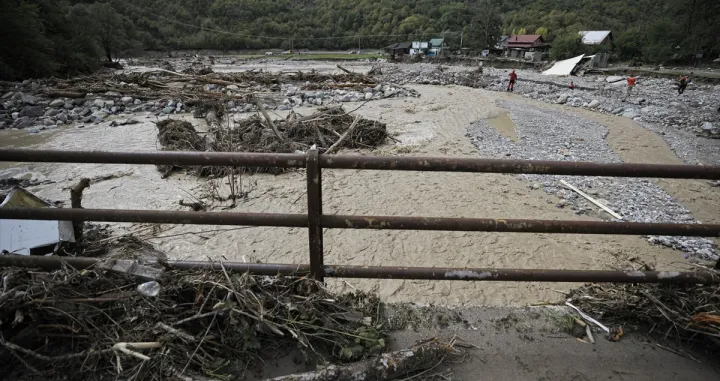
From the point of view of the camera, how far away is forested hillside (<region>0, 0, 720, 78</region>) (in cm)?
2778

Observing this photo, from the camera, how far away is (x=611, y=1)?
308 feet

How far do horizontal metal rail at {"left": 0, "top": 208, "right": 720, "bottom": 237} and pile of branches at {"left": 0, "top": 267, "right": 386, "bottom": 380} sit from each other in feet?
1.05

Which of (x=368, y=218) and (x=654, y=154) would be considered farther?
(x=654, y=154)

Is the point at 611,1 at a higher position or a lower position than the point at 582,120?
higher

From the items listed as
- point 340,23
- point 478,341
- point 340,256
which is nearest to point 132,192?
point 340,256

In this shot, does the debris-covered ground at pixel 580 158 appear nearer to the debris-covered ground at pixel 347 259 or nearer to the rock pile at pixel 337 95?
the debris-covered ground at pixel 347 259

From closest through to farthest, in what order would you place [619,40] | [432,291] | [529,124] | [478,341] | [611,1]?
[478,341], [432,291], [529,124], [619,40], [611,1]

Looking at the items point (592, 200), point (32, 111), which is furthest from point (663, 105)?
point (32, 111)

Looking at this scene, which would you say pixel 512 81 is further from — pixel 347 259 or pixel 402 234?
pixel 347 259

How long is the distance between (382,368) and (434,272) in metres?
0.63

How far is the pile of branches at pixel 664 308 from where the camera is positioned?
1999mm

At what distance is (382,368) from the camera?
1700 millimetres

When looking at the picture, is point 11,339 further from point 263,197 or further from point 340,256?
point 263,197

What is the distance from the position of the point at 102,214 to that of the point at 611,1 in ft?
415
